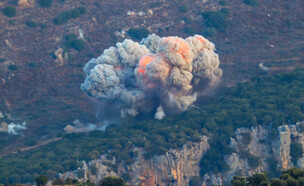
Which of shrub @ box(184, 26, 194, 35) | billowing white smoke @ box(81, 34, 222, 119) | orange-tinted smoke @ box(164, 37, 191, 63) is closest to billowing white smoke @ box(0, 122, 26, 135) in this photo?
billowing white smoke @ box(81, 34, 222, 119)

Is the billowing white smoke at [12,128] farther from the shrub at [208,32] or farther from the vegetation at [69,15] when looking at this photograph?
the shrub at [208,32]

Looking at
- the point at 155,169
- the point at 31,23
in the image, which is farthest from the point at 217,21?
the point at 155,169

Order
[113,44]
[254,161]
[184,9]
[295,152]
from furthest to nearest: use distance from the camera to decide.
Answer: [184,9], [113,44], [254,161], [295,152]

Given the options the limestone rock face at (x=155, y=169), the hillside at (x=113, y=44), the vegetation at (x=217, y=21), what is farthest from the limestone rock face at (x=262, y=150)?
the vegetation at (x=217, y=21)

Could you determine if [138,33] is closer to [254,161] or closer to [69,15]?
[69,15]

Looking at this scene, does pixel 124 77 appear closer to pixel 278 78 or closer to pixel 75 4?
pixel 278 78

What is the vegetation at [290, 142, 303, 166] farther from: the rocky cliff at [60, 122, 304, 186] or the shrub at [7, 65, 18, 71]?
the shrub at [7, 65, 18, 71]

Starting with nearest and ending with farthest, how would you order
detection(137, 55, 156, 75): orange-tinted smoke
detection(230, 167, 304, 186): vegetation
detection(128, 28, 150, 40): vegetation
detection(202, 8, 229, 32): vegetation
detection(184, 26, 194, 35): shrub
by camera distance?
detection(230, 167, 304, 186): vegetation, detection(137, 55, 156, 75): orange-tinted smoke, detection(128, 28, 150, 40): vegetation, detection(184, 26, 194, 35): shrub, detection(202, 8, 229, 32): vegetation
